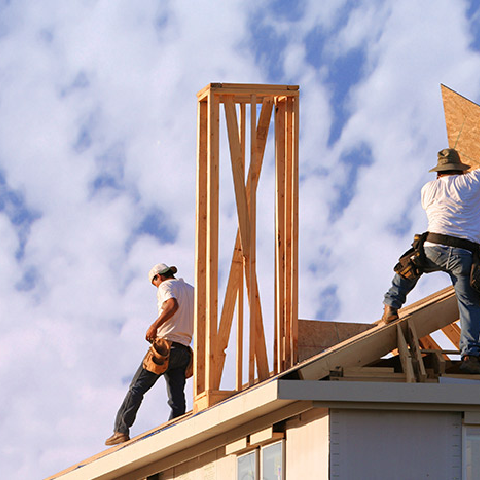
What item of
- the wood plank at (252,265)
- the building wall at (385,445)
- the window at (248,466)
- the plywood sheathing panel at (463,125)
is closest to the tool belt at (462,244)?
the building wall at (385,445)

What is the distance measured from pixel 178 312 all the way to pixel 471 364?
4.72 m

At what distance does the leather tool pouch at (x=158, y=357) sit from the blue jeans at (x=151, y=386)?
0.40ft

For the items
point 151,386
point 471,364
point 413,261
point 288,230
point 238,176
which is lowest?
point 471,364

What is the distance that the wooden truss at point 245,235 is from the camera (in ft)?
49.2

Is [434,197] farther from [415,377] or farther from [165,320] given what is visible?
[165,320]

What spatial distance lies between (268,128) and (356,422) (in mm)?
4886

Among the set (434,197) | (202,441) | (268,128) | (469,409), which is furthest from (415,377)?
(268,128)

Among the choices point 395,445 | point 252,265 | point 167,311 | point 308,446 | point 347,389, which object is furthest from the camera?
point 167,311

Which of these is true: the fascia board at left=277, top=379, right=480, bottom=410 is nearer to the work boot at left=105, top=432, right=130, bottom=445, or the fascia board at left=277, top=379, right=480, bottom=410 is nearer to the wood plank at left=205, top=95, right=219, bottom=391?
the wood plank at left=205, top=95, right=219, bottom=391

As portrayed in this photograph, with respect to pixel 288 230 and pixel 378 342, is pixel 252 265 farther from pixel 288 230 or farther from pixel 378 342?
pixel 378 342

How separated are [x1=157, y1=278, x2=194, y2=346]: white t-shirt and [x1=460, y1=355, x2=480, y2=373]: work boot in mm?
4586

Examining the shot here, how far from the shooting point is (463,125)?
639 inches

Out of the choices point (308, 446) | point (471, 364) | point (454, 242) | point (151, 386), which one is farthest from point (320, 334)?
point (308, 446)

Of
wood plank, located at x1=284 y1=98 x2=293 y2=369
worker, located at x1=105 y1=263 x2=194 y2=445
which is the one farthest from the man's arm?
wood plank, located at x1=284 y1=98 x2=293 y2=369
